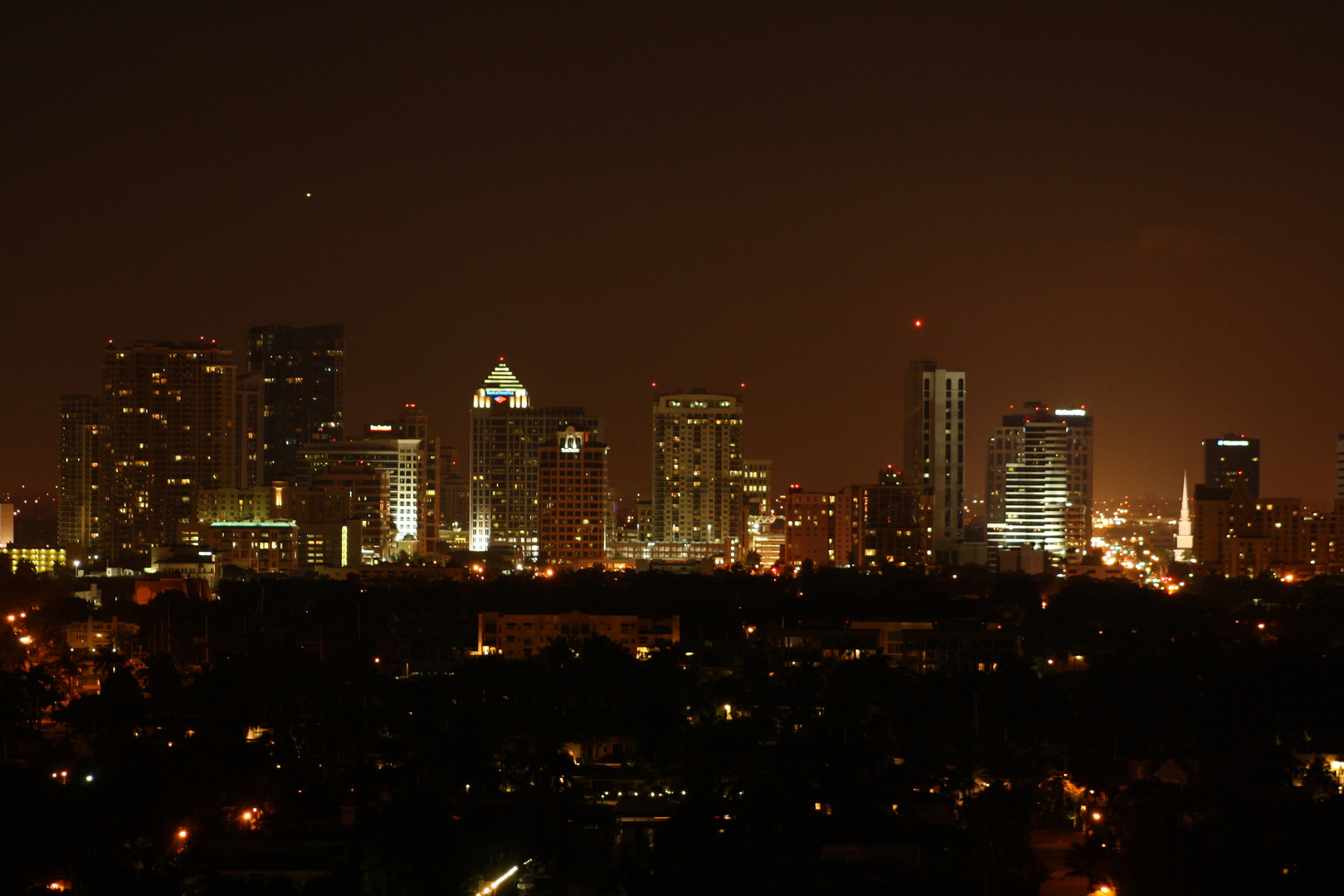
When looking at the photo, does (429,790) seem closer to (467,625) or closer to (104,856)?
(104,856)

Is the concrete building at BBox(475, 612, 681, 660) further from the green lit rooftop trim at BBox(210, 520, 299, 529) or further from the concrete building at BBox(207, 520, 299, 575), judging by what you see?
the green lit rooftop trim at BBox(210, 520, 299, 529)

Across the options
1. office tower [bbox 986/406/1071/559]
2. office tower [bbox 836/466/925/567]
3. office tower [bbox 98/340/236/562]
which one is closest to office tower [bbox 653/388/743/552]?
office tower [bbox 836/466/925/567]

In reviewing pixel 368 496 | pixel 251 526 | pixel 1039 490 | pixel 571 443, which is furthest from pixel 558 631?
pixel 1039 490

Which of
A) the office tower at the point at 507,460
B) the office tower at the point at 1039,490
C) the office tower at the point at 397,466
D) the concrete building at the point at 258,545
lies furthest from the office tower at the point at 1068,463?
the concrete building at the point at 258,545

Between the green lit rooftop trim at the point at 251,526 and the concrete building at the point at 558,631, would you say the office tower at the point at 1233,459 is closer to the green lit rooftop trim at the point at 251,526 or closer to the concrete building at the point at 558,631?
the green lit rooftop trim at the point at 251,526

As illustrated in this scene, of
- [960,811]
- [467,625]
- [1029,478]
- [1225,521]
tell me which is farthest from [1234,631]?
[1029,478]
